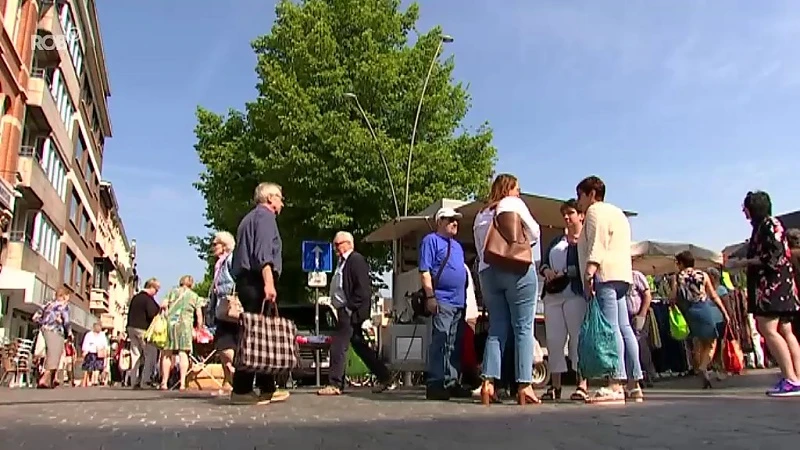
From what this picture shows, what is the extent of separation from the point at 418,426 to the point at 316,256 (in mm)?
9529

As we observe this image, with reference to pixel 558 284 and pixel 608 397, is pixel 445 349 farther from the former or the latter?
pixel 608 397

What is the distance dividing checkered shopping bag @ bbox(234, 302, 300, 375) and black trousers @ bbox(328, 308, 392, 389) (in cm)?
165

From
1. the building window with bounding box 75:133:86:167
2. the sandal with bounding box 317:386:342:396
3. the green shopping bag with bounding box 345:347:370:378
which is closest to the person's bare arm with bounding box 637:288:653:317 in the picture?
the sandal with bounding box 317:386:342:396

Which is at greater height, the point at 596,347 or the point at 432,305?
the point at 432,305

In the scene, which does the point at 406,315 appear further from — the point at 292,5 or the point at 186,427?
the point at 292,5

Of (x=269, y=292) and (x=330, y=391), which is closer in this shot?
(x=269, y=292)

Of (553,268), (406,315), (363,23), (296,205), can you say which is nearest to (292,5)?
(363,23)

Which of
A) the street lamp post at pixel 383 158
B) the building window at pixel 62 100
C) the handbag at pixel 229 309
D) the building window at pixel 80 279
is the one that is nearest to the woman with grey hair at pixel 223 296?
the handbag at pixel 229 309

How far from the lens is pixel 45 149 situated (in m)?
32.8

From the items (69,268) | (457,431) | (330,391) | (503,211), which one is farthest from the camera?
(69,268)

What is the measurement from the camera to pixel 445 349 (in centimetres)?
758

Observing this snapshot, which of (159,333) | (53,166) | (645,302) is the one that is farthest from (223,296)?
(53,166)

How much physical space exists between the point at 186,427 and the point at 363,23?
23.0 metres

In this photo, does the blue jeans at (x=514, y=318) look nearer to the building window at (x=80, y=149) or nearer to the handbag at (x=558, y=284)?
the handbag at (x=558, y=284)
